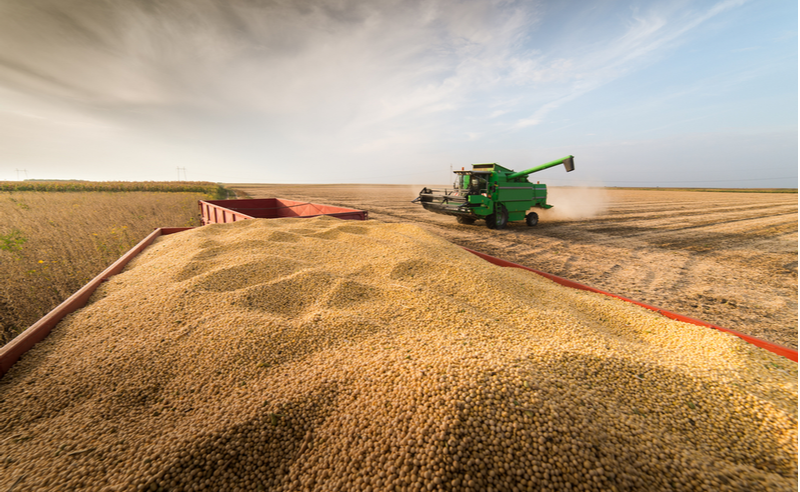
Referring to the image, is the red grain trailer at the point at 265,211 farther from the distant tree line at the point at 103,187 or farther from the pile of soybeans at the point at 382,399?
the distant tree line at the point at 103,187

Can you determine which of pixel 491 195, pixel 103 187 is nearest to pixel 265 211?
pixel 491 195

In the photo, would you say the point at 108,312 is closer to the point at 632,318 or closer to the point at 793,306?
the point at 632,318

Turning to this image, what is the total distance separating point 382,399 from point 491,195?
7.64 m

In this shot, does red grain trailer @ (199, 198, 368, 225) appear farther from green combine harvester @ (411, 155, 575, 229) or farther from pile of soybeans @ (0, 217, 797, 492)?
pile of soybeans @ (0, 217, 797, 492)

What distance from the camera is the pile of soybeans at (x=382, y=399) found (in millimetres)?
1167

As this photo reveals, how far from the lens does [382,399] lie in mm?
1455

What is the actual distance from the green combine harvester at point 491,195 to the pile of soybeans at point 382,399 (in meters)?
6.02

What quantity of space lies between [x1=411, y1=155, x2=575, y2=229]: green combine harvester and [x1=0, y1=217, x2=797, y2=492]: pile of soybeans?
19.7 feet

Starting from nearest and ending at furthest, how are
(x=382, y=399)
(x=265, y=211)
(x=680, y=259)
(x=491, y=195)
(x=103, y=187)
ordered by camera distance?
1. (x=382, y=399)
2. (x=680, y=259)
3. (x=265, y=211)
4. (x=491, y=195)
5. (x=103, y=187)

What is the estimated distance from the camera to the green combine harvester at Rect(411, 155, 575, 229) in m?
8.28

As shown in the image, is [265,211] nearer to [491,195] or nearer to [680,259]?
[491,195]

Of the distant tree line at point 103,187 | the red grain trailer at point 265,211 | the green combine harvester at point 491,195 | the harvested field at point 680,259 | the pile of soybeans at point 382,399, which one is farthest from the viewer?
the distant tree line at point 103,187

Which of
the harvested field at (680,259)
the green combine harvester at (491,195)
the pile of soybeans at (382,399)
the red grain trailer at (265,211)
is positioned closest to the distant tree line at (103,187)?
the red grain trailer at (265,211)

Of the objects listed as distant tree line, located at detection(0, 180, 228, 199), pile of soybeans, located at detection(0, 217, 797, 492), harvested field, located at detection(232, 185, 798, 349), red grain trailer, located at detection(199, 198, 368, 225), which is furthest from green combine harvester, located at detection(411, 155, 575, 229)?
distant tree line, located at detection(0, 180, 228, 199)
